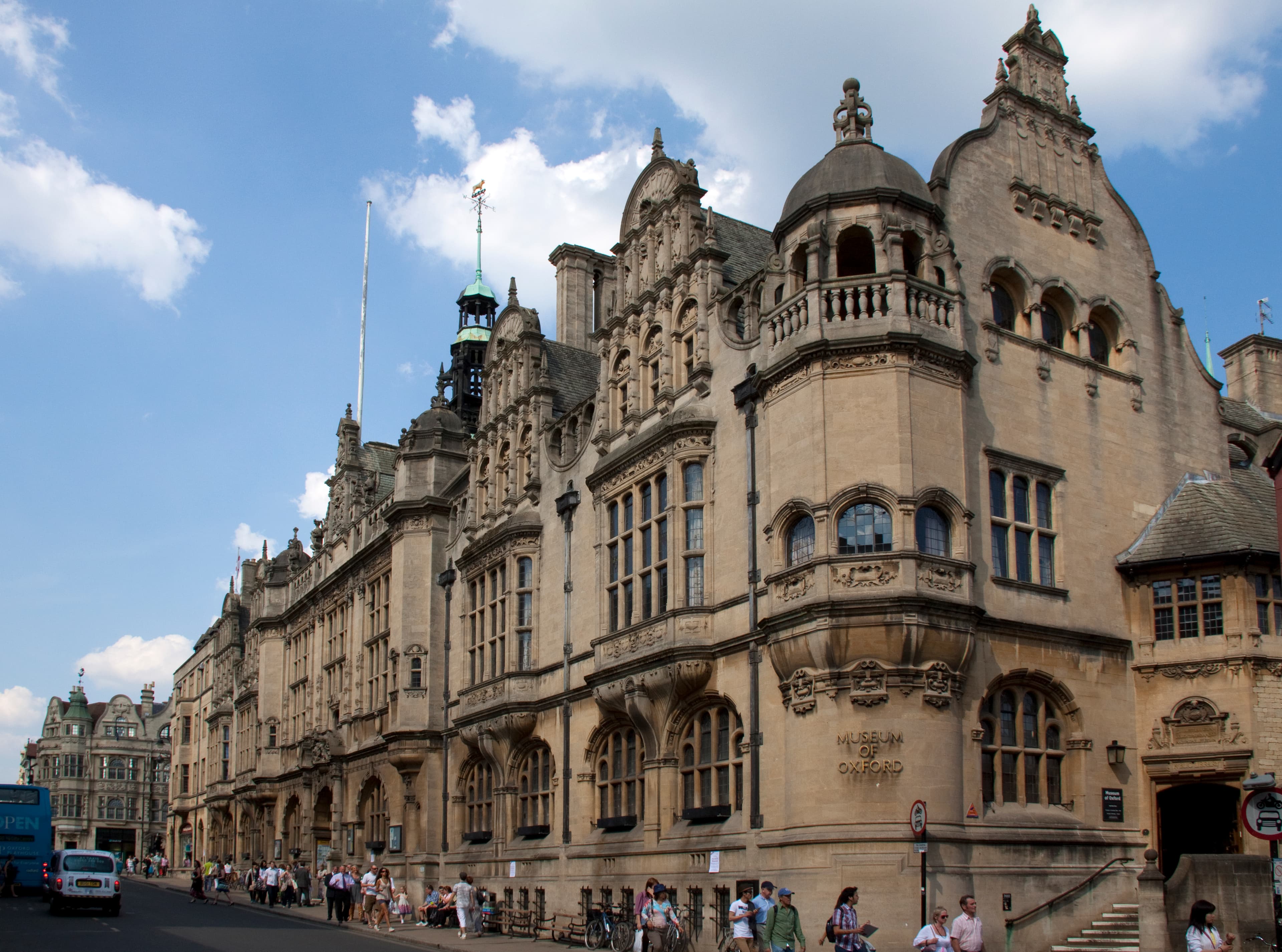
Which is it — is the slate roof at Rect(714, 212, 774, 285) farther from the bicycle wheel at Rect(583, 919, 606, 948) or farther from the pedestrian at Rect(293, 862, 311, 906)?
the pedestrian at Rect(293, 862, 311, 906)

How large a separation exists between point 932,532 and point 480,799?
20705mm

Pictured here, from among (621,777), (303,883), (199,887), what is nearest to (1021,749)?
(621,777)

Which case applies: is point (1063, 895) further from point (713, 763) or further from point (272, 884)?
point (272, 884)

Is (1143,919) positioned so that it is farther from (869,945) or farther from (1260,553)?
(1260,553)

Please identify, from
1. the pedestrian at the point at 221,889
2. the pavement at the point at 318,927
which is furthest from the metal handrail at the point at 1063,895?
the pedestrian at the point at 221,889

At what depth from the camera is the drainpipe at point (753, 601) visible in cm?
2605

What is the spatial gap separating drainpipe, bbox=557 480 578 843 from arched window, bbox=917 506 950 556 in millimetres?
12314

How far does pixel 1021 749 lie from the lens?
84.6ft

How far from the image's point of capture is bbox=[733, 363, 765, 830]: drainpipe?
2605 centimetres

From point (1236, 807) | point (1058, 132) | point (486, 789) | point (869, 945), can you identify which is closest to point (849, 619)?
point (869, 945)

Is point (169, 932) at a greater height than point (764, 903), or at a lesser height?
lesser

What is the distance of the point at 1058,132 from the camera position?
31.5m

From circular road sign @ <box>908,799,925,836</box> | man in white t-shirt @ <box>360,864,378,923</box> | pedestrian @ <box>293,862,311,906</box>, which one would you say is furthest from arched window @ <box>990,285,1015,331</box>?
pedestrian @ <box>293,862,311,906</box>

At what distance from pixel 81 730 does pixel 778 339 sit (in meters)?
131
